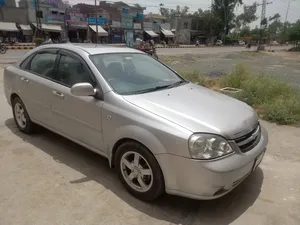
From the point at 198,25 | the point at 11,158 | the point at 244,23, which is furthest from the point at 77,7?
the point at 244,23

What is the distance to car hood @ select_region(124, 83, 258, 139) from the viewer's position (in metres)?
2.53

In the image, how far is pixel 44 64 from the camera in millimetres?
4078

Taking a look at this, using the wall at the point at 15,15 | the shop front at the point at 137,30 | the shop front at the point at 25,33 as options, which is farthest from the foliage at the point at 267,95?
the shop front at the point at 137,30

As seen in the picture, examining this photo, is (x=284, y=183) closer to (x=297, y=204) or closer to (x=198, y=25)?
(x=297, y=204)

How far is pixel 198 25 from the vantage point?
71.3m

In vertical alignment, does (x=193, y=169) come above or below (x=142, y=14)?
below

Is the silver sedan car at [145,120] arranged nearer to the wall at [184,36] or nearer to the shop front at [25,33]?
the shop front at [25,33]

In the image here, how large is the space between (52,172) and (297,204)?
2922 millimetres

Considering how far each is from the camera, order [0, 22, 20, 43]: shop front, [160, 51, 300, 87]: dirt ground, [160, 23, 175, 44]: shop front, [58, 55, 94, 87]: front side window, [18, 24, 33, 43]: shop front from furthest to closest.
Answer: [160, 23, 175, 44]: shop front < [18, 24, 33, 43]: shop front < [0, 22, 20, 43]: shop front < [160, 51, 300, 87]: dirt ground < [58, 55, 94, 87]: front side window

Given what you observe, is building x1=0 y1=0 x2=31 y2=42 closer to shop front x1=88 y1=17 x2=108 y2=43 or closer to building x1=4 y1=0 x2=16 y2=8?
building x1=4 y1=0 x2=16 y2=8

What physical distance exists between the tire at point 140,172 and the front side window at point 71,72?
38.8 inches

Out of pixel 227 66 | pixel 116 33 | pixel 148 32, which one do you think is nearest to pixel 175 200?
pixel 227 66

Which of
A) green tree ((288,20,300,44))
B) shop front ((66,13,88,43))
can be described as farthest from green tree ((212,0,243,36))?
shop front ((66,13,88,43))

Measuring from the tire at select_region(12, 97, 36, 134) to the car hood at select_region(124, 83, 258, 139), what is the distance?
2.32 m
